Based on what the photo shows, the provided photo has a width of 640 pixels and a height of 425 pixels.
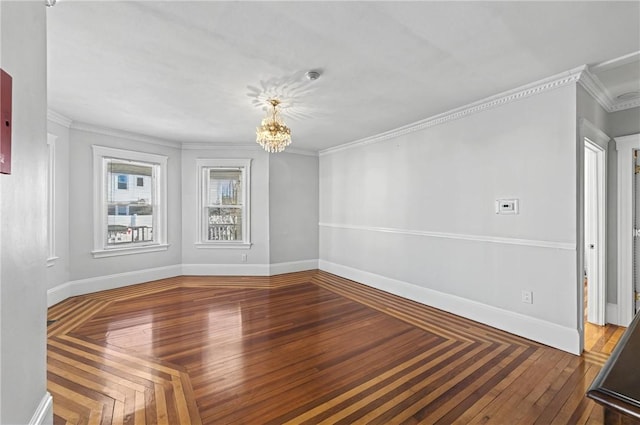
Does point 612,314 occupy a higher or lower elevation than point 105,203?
lower

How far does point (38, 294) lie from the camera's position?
4.55 ft

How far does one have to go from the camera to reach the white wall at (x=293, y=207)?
237 inches

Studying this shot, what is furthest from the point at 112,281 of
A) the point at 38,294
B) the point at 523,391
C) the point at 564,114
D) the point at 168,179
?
the point at 564,114

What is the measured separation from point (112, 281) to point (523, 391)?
222 inches

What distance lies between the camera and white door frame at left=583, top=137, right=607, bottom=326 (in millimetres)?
3443

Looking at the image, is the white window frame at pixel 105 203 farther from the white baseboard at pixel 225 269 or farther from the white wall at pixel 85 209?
the white baseboard at pixel 225 269

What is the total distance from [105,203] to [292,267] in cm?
348

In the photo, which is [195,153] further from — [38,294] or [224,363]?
[38,294]

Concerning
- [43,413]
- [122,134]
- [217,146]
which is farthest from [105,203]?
[43,413]

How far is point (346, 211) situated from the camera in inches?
229

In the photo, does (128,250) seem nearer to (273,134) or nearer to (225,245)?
(225,245)

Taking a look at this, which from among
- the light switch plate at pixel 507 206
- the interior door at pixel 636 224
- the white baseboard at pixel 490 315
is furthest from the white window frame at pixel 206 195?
the interior door at pixel 636 224

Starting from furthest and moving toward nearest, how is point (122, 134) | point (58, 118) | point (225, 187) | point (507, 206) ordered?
point (225, 187) → point (122, 134) → point (58, 118) → point (507, 206)

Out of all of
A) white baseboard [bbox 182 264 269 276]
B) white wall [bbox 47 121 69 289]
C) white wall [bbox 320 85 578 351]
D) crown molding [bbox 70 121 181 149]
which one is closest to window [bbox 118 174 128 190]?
crown molding [bbox 70 121 181 149]
